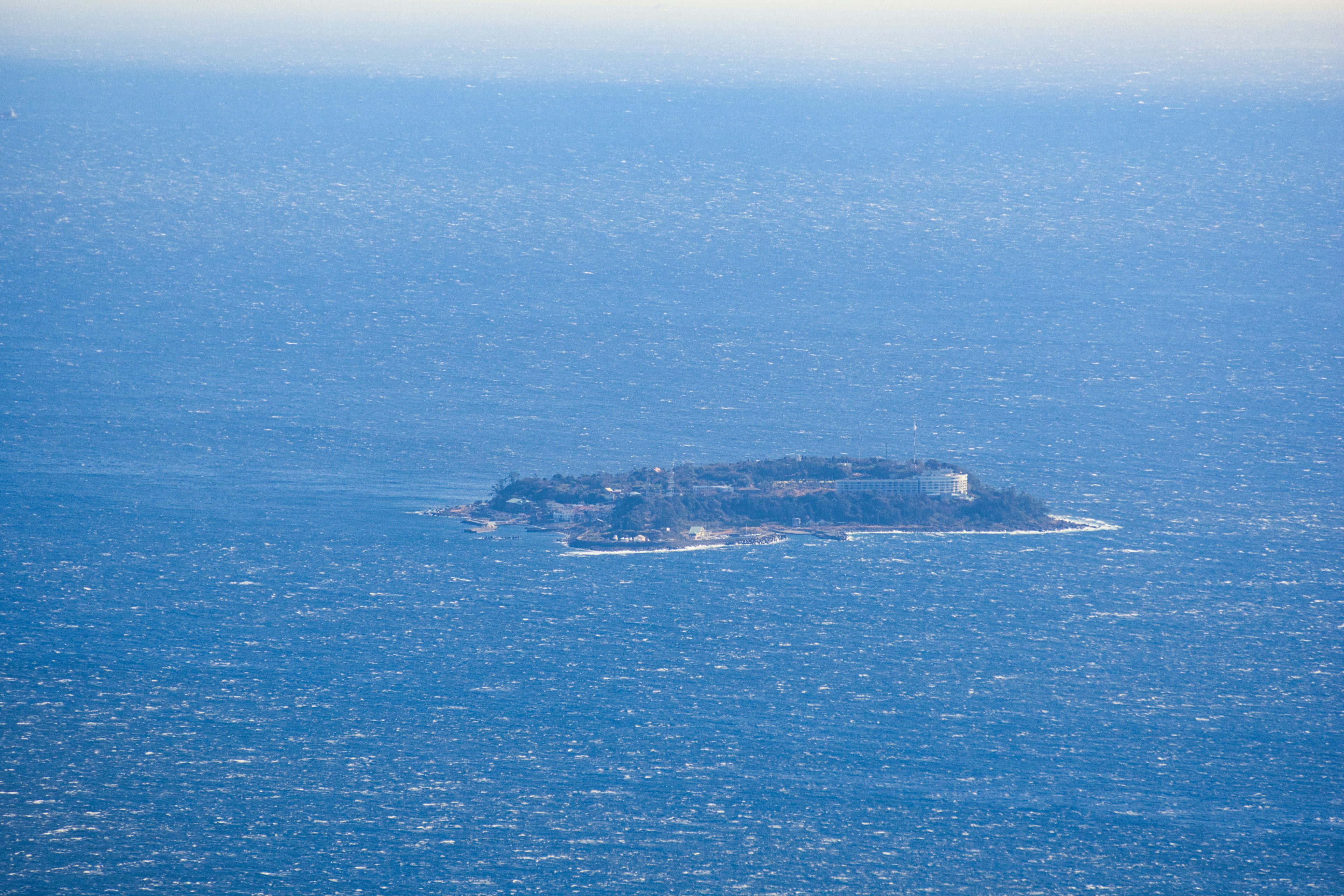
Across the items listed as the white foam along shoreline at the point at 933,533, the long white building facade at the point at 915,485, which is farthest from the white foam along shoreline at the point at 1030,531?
the long white building facade at the point at 915,485

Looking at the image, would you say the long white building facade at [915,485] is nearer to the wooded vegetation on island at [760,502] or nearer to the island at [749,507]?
the island at [749,507]

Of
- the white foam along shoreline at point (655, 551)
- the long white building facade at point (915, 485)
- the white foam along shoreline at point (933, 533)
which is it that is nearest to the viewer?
the white foam along shoreline at point (655, 551)

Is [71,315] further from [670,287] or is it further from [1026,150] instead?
[1026,150]

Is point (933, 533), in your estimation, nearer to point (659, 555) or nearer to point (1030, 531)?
point (1030, 531)

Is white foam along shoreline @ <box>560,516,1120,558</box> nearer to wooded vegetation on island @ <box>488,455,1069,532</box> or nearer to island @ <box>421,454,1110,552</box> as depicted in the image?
island @ <box>421,454,1110,552</box>

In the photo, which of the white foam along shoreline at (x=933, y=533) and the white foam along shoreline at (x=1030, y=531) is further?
the white foam along shoreline at (x=1030, y=531)

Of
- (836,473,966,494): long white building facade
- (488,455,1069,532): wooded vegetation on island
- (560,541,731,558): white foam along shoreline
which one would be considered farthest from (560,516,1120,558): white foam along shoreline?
(836,473,966,494): long white building facade

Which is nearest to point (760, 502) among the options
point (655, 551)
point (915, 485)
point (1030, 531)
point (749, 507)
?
point (749, 507)
